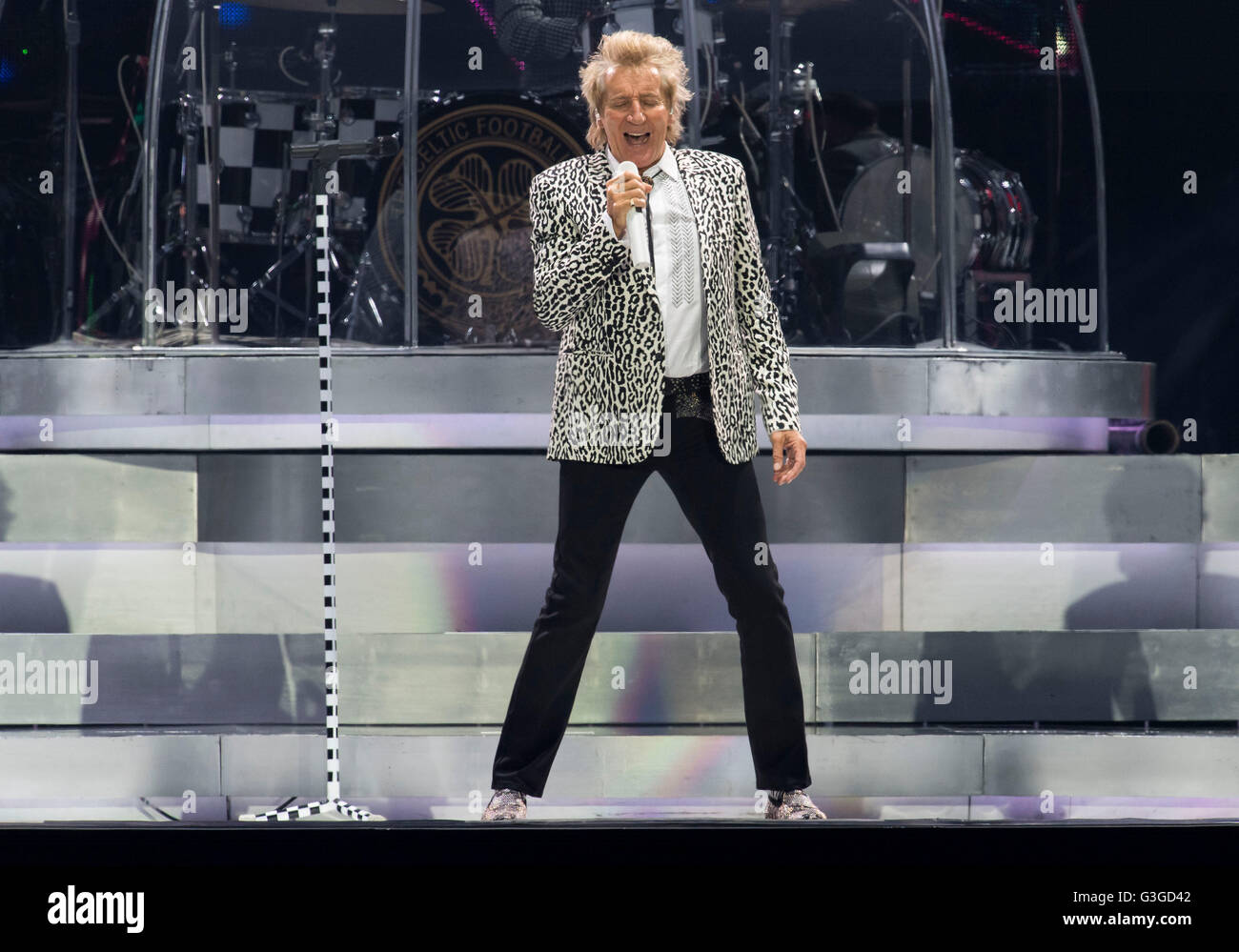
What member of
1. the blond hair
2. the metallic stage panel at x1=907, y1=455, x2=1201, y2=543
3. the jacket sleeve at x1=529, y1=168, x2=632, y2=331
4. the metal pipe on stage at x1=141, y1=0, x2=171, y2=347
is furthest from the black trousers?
the metal pipe on stage at x1=141, y1=0, x2=171, y2=347

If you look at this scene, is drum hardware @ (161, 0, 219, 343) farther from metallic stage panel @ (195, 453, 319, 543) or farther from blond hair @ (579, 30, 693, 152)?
blond hair @ (579, 30, 693, 152)

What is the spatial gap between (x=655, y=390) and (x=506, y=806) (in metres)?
1.06

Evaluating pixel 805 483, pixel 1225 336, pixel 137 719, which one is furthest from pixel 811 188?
pixel 137 719

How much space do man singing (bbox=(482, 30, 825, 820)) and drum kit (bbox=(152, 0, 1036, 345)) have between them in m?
1.72

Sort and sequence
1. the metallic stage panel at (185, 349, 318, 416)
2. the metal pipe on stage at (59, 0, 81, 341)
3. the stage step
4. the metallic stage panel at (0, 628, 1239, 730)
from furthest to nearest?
the metal pipe on stage at (59, 0, 81, 341) < the metallic stage panel at (185, 349, 318, 416) < the metallic stage panel at (0, 628, 1239, 730) < the stage step

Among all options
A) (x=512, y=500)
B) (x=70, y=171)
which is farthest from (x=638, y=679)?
(x=70, y=171)

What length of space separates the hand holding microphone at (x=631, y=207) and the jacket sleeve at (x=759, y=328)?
0.25m

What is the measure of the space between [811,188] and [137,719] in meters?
2.90

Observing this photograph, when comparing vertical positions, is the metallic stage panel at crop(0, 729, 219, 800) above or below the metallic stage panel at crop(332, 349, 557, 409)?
below

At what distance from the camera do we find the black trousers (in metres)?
3.58
